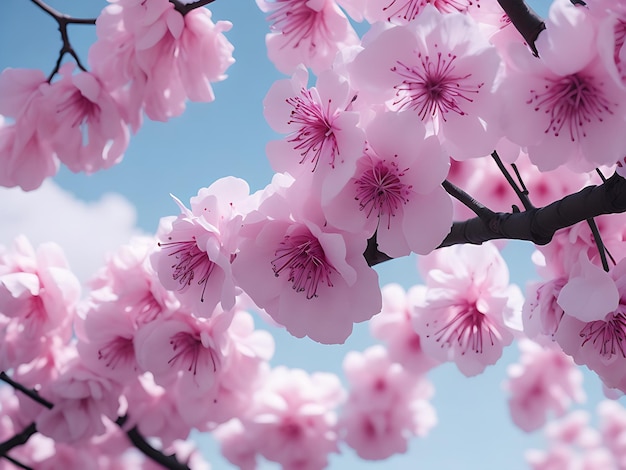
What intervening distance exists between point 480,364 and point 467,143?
68cm

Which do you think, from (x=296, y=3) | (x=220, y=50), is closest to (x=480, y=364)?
(x=296, y=3)

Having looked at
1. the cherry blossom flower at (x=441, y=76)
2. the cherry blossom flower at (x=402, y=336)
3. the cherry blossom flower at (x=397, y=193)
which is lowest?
the cherry blossom flower at (x=402, y=336)

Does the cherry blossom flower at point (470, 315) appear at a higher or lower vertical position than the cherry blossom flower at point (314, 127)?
lower

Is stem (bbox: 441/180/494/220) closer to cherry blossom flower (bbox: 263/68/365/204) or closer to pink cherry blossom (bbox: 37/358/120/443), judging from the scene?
cherry blossom flower (bbox: 263/68/365/204)

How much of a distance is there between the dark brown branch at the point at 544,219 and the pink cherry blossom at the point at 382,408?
85.7 inches

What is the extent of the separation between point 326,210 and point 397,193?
0.13 m

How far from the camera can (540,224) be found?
954mm

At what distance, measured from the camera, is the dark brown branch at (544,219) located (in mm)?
869

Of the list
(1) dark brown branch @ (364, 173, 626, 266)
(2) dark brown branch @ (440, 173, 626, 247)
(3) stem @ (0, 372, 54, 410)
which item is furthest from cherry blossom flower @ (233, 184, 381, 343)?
(3) stem @ (0, 372, 54, 410)

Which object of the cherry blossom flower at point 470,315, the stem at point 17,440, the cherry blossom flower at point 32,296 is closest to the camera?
the cherry blossom flower at point 470,315

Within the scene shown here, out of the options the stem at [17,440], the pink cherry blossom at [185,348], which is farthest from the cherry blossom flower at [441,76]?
the stem at [17,440]

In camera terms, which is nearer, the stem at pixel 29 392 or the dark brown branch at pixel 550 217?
the dark brown branch at pixel 550 217

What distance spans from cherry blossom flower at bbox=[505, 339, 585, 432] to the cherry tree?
1379mm

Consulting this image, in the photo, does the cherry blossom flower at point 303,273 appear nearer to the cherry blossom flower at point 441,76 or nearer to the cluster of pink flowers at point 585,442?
the cherry blossom flower at point 441,76
